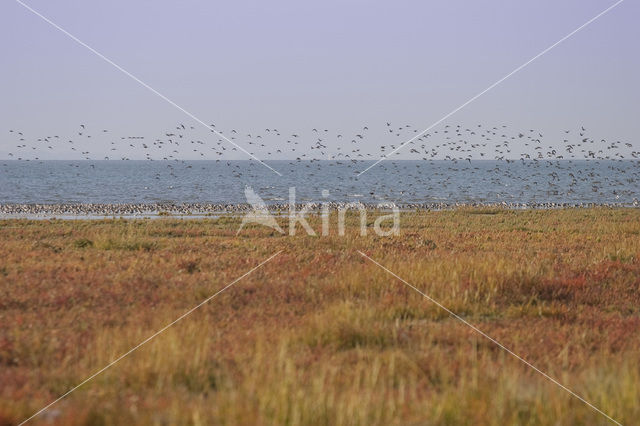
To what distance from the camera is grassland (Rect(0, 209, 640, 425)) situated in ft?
18.9

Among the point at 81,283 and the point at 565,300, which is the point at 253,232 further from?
the point at 565,300

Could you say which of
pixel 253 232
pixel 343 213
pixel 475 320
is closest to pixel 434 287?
pixel 475 320

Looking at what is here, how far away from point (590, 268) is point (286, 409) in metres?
11.6

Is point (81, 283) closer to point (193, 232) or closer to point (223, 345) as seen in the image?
point (223, 345)

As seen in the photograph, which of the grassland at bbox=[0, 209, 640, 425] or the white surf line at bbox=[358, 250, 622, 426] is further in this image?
the white surf line at bbox=[358, 250, 622, 426]

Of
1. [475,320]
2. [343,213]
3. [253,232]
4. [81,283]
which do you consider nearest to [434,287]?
[475,320]

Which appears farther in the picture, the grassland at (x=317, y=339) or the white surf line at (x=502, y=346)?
the white surf line at (x=502, y=346)

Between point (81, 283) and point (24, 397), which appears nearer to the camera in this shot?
point (24, 397)

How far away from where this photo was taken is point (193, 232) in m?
29.3

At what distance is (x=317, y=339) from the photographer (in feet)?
28.0

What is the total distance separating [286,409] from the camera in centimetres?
559

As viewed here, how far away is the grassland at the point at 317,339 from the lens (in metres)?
5.77

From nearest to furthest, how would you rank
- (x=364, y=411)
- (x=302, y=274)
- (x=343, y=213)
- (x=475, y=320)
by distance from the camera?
(x=364, y=411)
(x=475, y=320)
(x=302, y=274)
(x=343, y=213)

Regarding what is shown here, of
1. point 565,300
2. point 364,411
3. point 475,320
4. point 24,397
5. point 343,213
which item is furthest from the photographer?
point 343,213
